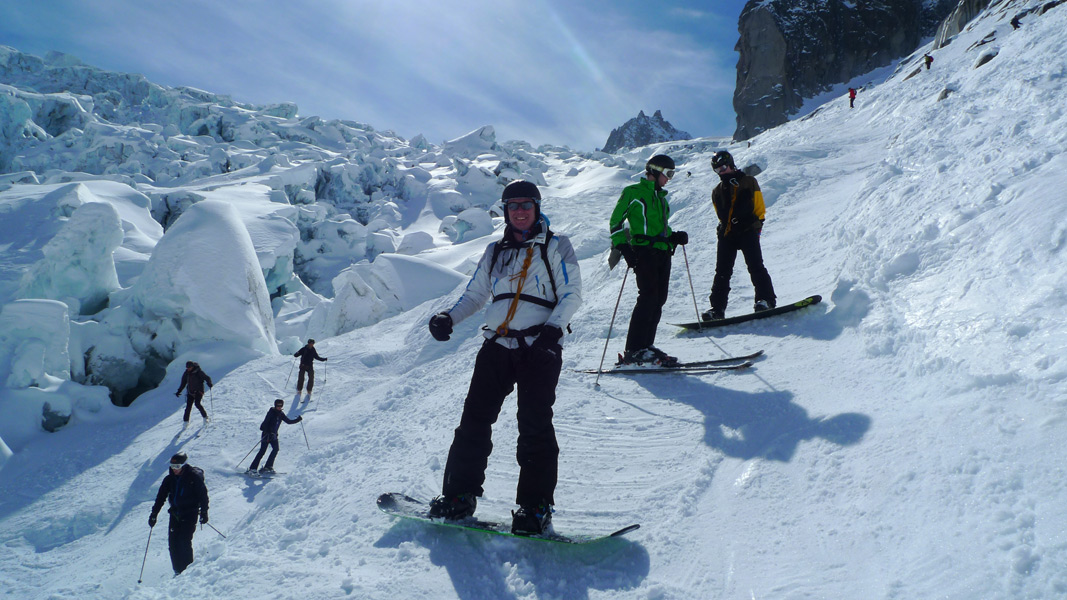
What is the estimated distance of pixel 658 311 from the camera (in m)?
4.92

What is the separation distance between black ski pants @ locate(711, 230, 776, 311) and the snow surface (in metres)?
0.48

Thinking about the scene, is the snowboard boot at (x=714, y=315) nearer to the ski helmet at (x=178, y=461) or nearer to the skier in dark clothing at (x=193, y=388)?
the ski helmet at (x=178, y=461)

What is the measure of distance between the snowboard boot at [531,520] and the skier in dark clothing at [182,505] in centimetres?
381

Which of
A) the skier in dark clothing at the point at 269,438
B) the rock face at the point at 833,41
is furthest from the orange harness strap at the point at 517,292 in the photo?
the rock face at the point at 833,41

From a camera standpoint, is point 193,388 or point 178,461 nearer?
point 178,461

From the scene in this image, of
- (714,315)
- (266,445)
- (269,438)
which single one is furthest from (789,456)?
(266,445)

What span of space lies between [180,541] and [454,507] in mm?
3653

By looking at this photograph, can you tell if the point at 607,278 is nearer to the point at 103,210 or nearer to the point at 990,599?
the point at 990,599

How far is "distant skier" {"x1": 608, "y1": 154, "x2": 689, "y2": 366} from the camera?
15.4 ft

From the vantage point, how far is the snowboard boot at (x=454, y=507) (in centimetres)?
281

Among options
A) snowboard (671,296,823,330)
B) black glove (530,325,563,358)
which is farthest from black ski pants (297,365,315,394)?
black glove (530,325,563,358)

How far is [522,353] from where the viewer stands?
2.88 meters

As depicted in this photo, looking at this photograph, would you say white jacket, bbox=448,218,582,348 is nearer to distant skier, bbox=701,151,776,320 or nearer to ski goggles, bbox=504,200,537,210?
ski goggles, bbox=504,200,537,210

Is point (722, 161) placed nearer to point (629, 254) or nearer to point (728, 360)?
point (629, 254)
